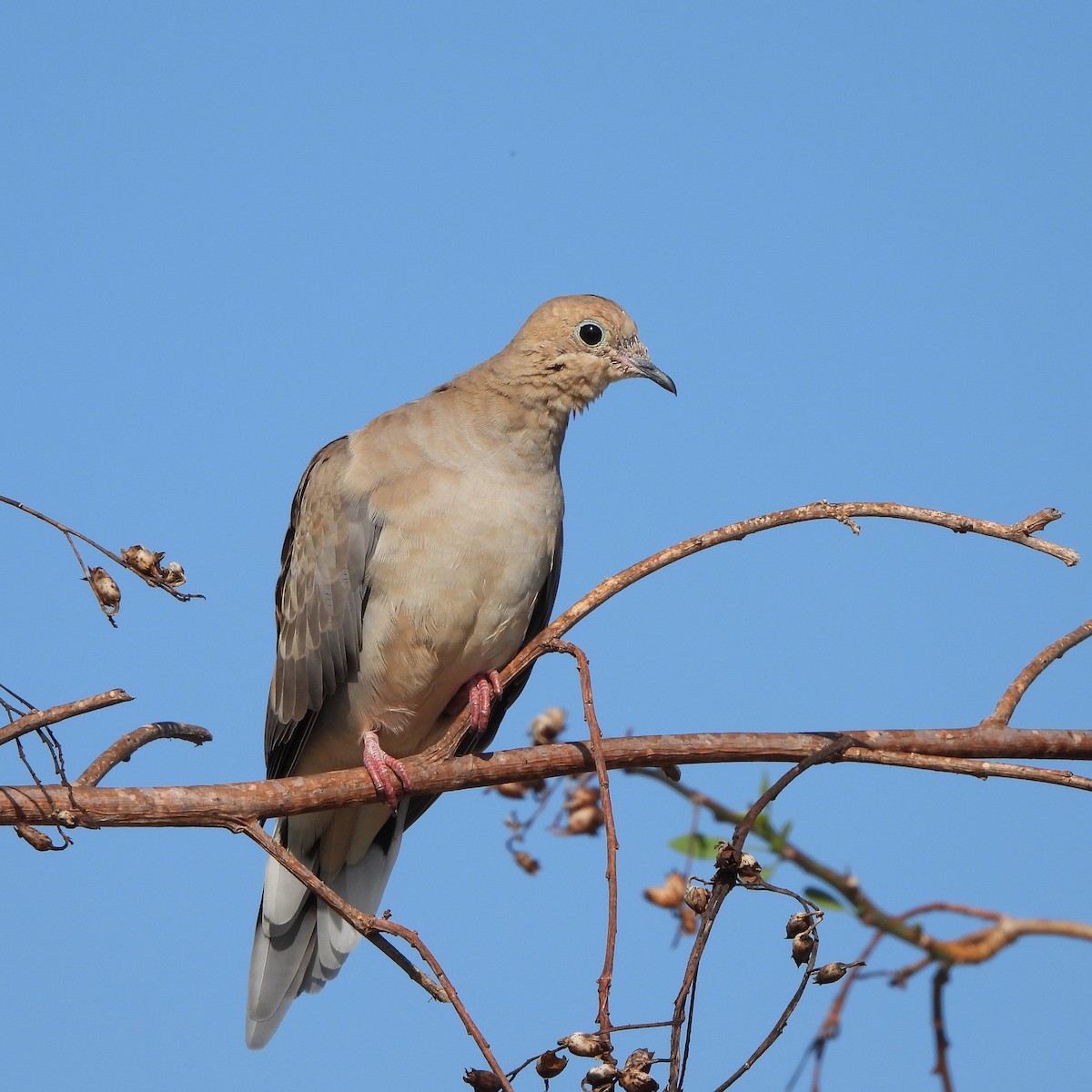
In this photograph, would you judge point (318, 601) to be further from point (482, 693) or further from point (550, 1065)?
point (550, 1065)

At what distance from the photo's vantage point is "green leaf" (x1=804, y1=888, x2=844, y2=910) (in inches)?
86.3

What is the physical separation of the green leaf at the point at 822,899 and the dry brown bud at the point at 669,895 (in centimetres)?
56

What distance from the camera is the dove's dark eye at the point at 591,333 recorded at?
4.47 metres

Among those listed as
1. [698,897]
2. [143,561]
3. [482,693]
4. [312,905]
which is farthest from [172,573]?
[312,905]

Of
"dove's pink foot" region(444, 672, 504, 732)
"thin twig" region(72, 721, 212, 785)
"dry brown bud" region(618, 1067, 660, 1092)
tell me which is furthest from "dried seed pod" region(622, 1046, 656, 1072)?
"dove's pink foot" region(444, 672, 504, 732)

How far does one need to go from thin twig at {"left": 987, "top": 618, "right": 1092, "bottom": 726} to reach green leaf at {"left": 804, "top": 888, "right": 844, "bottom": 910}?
3.17 ft

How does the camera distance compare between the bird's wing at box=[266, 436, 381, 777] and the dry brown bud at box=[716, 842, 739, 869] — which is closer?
the dry brown bud at box=[716, 842, 739, 869]

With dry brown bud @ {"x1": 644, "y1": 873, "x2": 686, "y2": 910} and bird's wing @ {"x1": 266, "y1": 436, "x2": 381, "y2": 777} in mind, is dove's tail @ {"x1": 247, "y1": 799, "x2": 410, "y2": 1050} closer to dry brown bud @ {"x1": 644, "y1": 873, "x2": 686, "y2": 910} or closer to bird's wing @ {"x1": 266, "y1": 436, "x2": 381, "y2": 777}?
bird's wing @ {"x1": 266, "y1": 436, "x2": 381, "y2": 777}

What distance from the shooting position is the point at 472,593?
13.5 ft

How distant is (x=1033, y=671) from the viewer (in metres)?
3.10

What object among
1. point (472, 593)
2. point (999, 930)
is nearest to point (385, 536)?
point (472, 593)

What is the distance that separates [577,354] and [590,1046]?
2914mm

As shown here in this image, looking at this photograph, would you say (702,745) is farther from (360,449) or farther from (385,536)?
(360,449)

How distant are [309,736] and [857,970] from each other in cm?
285
